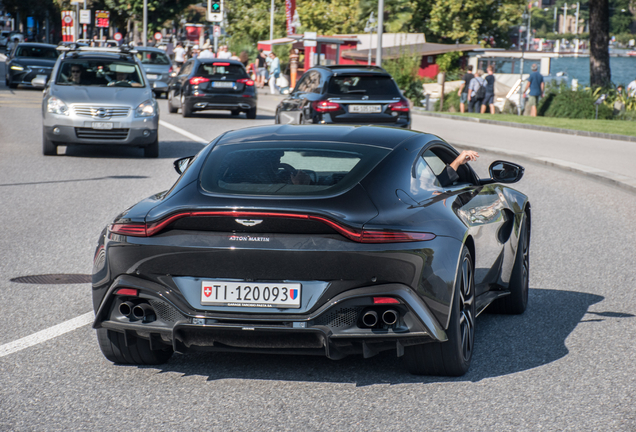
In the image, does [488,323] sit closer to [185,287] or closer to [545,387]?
[545,387]

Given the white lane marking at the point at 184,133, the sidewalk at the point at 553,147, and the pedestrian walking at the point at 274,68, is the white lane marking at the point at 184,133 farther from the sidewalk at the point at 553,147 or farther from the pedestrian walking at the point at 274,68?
the pedestrian walking at the point at 274,68

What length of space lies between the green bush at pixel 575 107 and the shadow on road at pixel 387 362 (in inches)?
1032

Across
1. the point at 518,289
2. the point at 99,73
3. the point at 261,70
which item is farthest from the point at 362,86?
the point at 261,70

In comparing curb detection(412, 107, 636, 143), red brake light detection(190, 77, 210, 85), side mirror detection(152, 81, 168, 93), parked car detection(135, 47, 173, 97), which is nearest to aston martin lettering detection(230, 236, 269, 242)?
curb detection(412, 107, 636, 143)

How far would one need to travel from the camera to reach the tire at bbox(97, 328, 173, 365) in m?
4.80

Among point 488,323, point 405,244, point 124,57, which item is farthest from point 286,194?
point 124,57

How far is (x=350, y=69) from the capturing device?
18750mm

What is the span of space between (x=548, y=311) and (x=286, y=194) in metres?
2.58

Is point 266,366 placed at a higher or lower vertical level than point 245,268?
lower

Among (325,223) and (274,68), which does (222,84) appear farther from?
(325,223)

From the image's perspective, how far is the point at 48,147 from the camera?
1612 cm

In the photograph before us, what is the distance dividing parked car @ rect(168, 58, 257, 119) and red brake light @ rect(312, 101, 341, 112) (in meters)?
8.61

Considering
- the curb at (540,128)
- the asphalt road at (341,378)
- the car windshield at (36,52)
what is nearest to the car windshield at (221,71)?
the curb at (540,128)

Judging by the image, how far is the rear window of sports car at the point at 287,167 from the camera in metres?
4.63
